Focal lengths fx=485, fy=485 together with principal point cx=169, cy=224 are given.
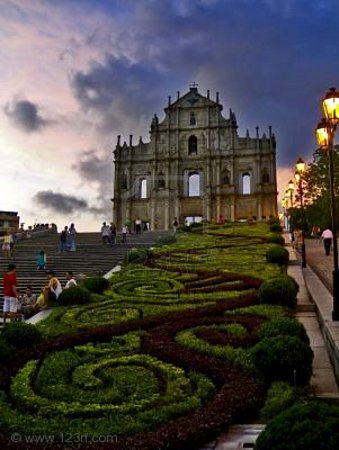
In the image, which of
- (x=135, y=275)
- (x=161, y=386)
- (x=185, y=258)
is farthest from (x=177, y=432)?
(x=185, y=258)

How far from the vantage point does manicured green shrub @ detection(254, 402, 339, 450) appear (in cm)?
353

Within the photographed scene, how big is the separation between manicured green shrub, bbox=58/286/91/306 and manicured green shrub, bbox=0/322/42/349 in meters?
3.70

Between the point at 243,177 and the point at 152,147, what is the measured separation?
1203cm

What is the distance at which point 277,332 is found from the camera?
7.06 m

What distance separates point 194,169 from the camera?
59.9 metres

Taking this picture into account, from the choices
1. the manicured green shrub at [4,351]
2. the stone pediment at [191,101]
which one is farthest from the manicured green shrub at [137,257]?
the stone pediment at [191,101]

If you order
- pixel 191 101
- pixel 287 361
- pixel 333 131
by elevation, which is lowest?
pixel 287 361

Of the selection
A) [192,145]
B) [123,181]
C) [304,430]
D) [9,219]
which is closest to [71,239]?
[304,430]

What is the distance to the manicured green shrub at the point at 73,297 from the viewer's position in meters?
12.6

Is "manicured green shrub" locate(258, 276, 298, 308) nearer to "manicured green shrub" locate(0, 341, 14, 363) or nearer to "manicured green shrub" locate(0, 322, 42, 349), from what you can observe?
"manicured green shrub" locate(0, 322, 42, 349)

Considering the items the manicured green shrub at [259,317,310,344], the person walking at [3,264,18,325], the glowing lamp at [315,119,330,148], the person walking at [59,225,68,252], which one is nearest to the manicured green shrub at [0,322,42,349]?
the person walking at [3,264,18,325]

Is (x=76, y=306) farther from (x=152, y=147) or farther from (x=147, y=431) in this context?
(x=152, y=147)

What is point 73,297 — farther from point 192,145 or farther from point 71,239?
point 192,145

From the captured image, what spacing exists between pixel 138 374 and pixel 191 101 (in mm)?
57450
